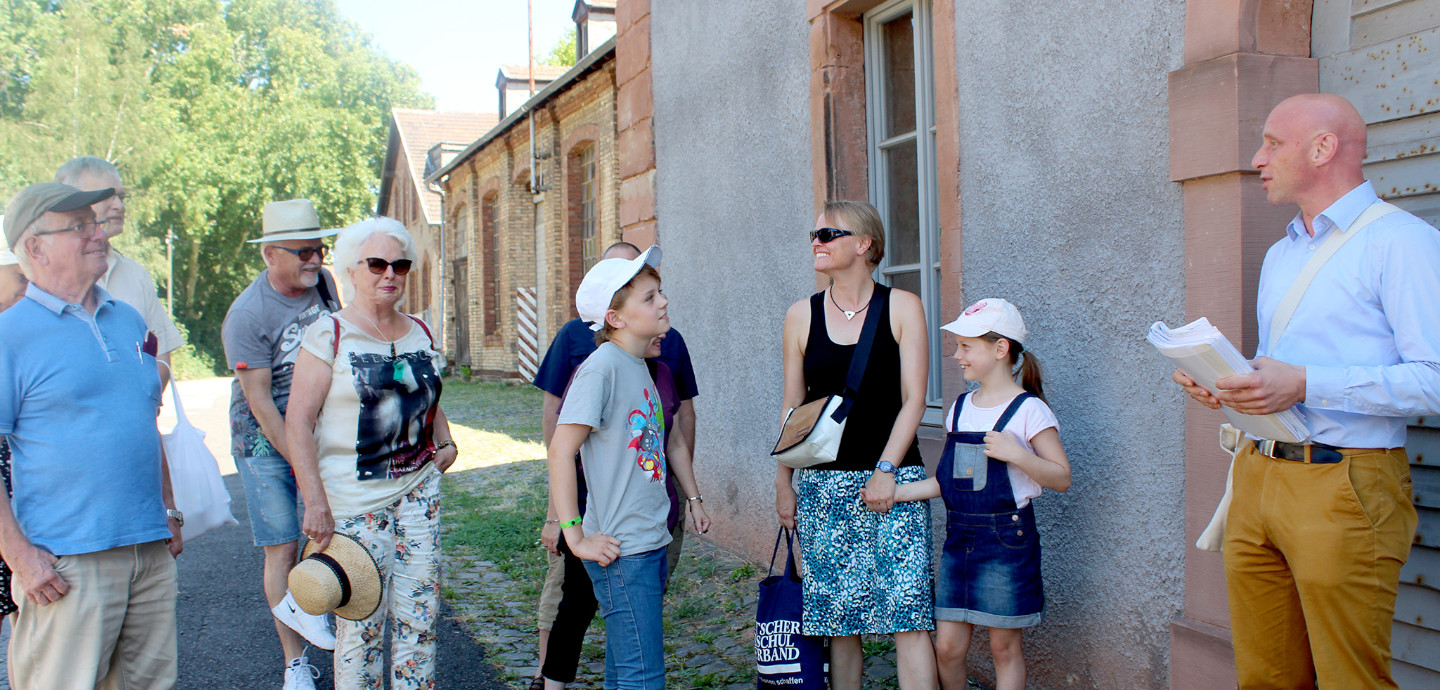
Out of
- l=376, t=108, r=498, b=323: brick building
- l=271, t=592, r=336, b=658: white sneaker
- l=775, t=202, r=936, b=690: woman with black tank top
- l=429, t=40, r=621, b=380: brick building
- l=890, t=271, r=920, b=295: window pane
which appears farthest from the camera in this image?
l=376, t=108, r=498, b=323: brick building

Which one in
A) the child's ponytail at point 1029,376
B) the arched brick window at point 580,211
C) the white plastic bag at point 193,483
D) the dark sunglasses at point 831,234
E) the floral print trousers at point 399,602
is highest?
the arched brick window at point 580,211

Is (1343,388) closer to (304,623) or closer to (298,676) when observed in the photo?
(304,623)

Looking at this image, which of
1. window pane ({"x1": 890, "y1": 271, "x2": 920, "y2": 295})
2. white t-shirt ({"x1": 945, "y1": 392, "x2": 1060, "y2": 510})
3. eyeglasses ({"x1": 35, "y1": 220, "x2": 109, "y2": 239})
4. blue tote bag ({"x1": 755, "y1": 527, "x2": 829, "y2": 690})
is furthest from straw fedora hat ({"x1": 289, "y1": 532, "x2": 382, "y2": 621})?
window pane ({"x1": 890, "y1": 271, "x2": 920, "y2": 295})

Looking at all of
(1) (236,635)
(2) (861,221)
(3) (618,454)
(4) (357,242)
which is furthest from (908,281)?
(1) (236,635)

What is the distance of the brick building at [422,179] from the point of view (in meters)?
29.4

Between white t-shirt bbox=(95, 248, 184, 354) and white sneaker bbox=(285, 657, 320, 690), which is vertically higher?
white t-shirt bbox=(95, 248, 184, 354)

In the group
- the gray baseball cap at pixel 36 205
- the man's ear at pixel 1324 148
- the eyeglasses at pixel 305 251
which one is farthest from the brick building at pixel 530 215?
the man's ear at pixel 1324 148

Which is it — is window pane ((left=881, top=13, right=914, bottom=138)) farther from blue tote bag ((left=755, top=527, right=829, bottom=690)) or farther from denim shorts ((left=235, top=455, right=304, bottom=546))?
denim shorts ((left=235, top=455, right=304, bottom=546))

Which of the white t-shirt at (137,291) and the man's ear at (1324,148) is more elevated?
the man's ear at (1324,148)

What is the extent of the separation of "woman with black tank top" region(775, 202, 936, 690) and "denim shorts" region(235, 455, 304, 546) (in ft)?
6.79

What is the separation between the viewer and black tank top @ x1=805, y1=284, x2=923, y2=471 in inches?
131

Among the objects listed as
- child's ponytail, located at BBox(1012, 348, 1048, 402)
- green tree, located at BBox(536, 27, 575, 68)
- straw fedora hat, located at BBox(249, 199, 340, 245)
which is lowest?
child's ponytail, located at BBox(1012, 348, 1048, 402)

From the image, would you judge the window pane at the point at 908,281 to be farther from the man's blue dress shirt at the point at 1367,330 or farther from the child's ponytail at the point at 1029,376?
the man's blue dress shirt at the point at 1367,330

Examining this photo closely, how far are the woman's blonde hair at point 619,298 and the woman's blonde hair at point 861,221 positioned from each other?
656 millimetres
